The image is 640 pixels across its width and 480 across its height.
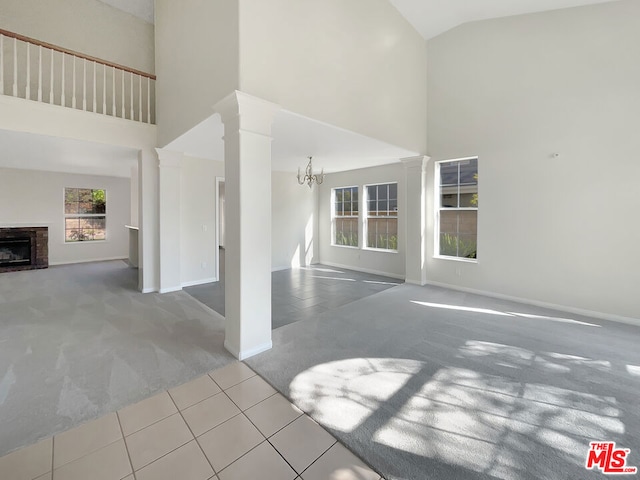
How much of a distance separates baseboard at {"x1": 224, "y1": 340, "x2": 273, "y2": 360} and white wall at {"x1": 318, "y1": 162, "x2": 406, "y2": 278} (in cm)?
419

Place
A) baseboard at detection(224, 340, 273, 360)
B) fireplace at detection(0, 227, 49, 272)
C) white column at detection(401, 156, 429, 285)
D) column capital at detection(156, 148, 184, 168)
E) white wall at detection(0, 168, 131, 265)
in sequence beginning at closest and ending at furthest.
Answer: baseboard at detection(224, 340, 273, 360) → column capital at detection(156, 148, 184, 168) → white column at detection(401, 156, 429, 285) → fireplace at detection(0, 227, 49, 272) → white wall at detection(0, 168, 131, 265)

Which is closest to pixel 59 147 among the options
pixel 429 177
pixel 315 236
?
pixel 315 236

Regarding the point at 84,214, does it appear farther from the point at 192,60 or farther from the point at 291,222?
the point at 192,60

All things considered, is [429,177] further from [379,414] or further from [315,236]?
[379,414]

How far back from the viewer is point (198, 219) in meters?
5.63

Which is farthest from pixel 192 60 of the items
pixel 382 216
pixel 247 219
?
pixel 382 216

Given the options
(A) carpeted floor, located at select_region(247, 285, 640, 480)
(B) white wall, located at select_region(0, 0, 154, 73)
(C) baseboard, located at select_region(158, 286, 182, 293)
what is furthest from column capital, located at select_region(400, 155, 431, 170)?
(B) white wall, located at select_region(0, 0, 154, 73)

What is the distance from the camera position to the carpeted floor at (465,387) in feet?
5.35

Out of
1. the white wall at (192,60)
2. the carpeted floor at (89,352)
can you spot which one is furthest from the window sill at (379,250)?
the white wall at (192,60)

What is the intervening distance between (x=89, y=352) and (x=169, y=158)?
11.1ft

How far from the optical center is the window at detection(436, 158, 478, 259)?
5031 mm

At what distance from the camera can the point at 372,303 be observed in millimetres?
4457

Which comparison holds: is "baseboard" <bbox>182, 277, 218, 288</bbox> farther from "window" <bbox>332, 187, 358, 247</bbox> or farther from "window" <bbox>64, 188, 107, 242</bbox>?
"window" <bbox>64, 188, 107, 242</bbox>

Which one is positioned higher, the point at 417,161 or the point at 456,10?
the point at 456,10
